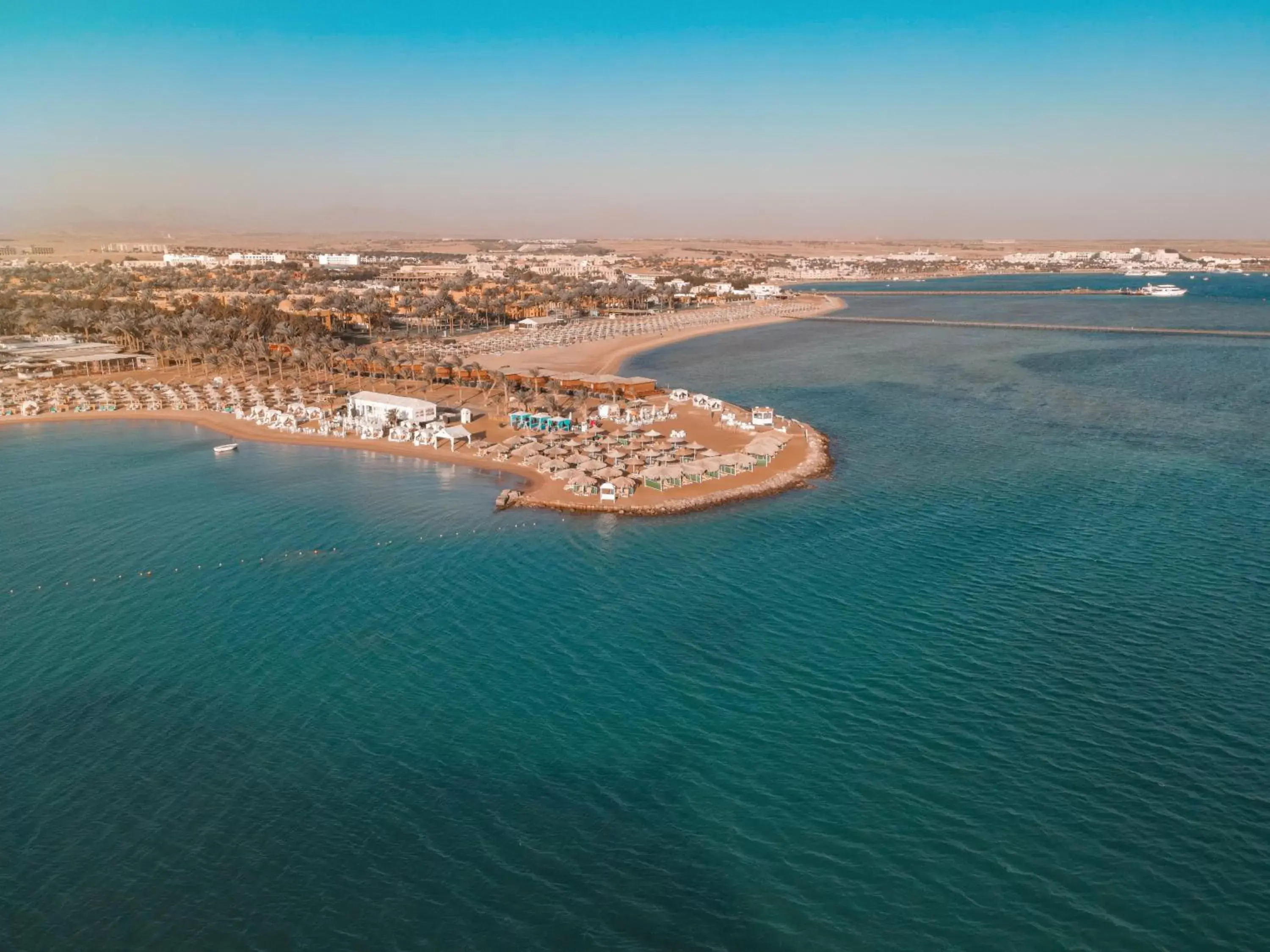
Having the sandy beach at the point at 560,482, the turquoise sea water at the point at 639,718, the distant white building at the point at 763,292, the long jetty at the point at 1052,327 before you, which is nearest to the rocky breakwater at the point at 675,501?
the sandy beach at the point at 560,482

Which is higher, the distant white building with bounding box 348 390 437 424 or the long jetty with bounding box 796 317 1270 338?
the long jetty with bounding box 796 317 1270 338

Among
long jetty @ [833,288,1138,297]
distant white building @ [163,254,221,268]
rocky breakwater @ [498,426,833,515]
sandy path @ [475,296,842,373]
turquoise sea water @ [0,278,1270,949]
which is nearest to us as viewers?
turquoise sea water @ [0,278,1270,949]

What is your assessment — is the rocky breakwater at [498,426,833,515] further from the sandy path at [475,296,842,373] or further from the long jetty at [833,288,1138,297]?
the long jetty at [833,288,1138,297]

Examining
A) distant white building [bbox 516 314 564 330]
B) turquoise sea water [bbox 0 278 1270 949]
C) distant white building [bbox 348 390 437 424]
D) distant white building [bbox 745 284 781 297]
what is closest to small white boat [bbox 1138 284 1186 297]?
distant white building [bbox 745 284 781 297]

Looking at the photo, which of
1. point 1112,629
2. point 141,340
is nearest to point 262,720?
point 1112,629

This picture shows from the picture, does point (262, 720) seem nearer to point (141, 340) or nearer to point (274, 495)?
point (274, 495)

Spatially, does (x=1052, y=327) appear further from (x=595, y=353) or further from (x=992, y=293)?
(x=992, y=293)
